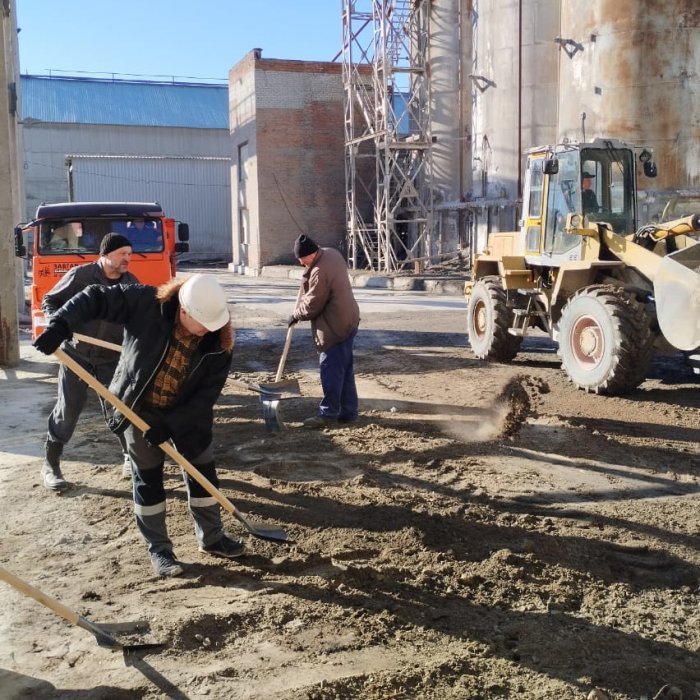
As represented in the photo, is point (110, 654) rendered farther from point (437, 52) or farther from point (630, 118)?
point (437, 52)

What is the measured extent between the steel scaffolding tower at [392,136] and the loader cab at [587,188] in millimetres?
16267

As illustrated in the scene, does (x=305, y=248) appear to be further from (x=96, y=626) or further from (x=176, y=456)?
(x=96, y=626)

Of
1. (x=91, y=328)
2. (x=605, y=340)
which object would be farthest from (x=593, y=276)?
(x=91, y=328)

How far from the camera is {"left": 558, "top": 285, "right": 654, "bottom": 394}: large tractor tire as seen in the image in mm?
8703

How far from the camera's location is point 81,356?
6277 millimetres

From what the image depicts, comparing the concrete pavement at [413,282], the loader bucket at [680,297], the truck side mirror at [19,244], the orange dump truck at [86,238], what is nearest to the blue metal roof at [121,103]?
the concrete pavement at [413,282]

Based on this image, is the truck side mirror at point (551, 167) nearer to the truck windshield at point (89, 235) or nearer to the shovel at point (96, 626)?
the truck windshield at point (89, 235)

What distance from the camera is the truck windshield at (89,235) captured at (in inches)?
420

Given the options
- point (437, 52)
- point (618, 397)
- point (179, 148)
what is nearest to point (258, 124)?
point (437, 52)

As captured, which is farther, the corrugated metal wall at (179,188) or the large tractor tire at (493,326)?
the corrugated metal wall at (179,188)

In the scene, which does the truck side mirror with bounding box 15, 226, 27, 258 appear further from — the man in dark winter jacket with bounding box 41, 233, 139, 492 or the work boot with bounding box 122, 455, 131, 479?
the work boot with bounding box 122, 455, 131, 479

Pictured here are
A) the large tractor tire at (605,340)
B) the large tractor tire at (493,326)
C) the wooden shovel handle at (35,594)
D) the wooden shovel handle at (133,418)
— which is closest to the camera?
the wooden shovel handle at (35,594)

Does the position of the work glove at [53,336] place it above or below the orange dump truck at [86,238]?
below

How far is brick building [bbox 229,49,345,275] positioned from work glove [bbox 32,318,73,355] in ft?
93.6
